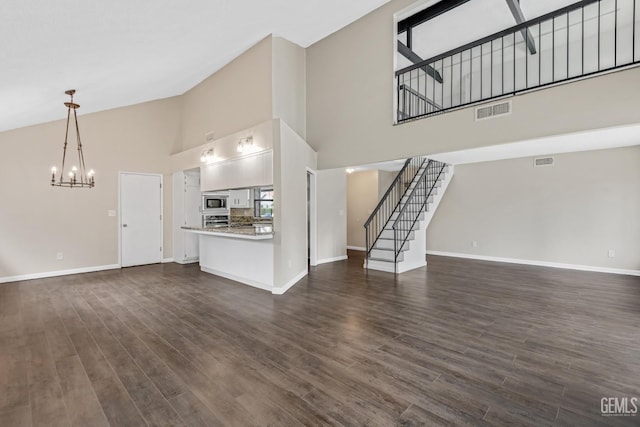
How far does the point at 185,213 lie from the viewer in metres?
7.72

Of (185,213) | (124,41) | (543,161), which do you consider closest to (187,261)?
(185,213)

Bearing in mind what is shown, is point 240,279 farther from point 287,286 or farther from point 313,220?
point 313,220

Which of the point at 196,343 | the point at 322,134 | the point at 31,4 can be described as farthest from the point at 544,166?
the point at 31,4

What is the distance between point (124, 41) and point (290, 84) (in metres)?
3.43

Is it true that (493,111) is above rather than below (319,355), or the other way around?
above

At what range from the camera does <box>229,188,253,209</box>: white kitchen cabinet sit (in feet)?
21.9

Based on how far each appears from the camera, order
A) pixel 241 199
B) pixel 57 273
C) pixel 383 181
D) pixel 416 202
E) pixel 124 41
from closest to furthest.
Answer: pixel 124 41 < pixel 57 273 < pixel 241 199 < pixel 416 202 < pixel 383 181

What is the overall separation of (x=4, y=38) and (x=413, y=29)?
696cm

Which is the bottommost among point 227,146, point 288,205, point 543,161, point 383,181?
point 288,205

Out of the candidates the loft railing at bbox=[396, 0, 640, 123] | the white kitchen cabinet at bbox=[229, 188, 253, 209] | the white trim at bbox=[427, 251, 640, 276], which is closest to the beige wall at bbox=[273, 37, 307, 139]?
the white kitchen cabinet at bbox=[229, 188, 253, 209]

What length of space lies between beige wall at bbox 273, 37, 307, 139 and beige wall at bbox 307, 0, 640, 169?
0.60 ft

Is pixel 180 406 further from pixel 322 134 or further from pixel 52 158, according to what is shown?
pixel 52 158

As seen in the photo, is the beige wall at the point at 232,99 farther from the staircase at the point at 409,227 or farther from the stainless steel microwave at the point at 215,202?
the staircase at the point at 409,227

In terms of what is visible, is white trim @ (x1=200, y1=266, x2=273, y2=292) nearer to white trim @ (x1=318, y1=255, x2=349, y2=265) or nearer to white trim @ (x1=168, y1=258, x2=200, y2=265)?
white trim @ (x1=168, y1=258, x2=200, y2=265)
